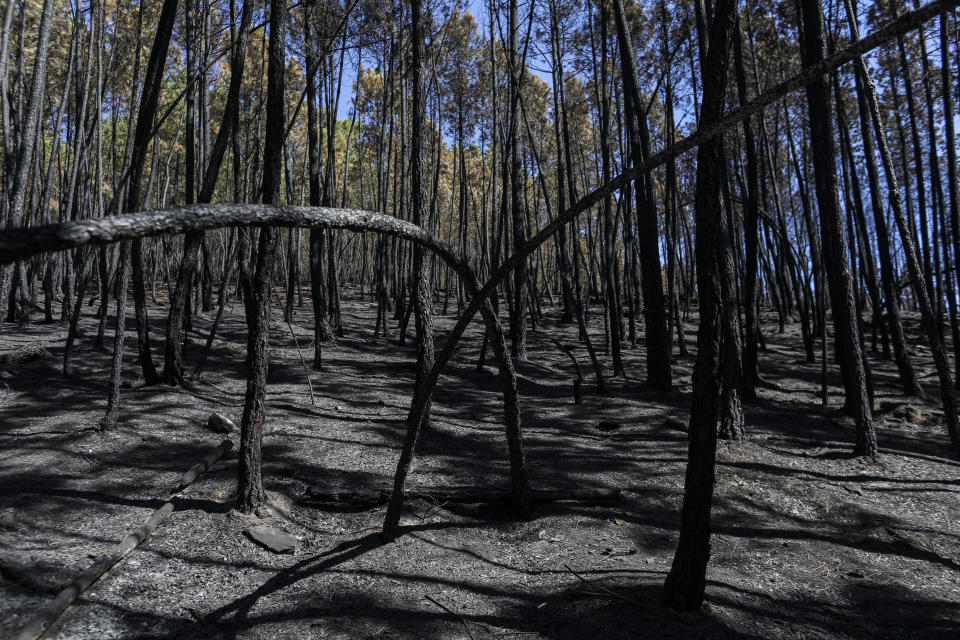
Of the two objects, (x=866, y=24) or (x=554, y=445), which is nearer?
(x=554, y=445)

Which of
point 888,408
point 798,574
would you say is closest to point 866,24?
point 888,408

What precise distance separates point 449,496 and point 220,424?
2.19 m

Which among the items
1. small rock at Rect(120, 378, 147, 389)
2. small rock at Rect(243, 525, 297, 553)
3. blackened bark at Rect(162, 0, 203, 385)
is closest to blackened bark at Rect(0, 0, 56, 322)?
blackened bark at Rect(162, 0, 203, 385)

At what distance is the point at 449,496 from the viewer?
330cm

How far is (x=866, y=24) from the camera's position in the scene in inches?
270

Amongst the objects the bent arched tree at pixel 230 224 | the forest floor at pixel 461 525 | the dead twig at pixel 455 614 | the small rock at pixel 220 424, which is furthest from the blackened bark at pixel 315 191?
the dead twig at pixel 455 614

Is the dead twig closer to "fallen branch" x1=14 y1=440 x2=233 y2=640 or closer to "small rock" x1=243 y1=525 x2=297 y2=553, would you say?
"small rock" x1=243 y1=525 x2=297 y2=553

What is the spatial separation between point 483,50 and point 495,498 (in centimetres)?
1312

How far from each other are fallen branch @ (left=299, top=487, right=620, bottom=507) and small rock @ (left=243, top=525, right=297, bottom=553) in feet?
1.22

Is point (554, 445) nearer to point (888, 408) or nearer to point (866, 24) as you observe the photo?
point (888, 408)

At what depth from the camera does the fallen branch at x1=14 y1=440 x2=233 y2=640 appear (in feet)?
5.97

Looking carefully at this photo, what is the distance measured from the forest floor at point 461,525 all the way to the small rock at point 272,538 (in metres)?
0.05

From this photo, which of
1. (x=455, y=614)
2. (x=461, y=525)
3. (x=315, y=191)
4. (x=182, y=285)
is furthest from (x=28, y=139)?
(x=455, y=614)

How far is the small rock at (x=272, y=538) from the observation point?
2762 millimetres
